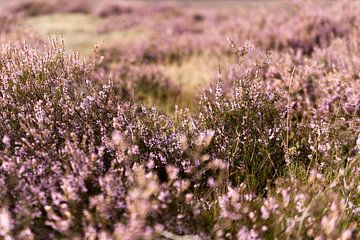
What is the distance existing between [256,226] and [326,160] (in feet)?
2.93

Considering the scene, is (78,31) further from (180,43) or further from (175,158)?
(175,158)

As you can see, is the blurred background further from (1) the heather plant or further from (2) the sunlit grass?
(1) the heather plant

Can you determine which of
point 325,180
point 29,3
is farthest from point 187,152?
point 29,3

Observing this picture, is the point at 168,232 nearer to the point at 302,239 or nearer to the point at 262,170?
the point at 302,239

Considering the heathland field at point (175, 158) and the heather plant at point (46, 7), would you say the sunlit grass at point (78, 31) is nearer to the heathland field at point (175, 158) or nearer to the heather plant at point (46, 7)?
the heather plant at point (46, 7)

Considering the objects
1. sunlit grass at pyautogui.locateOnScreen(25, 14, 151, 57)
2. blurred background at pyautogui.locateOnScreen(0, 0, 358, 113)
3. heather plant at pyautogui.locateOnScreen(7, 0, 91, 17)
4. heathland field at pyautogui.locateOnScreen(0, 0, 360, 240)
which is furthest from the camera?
heather plant at pyautogui.locateOnScreen(7, 0, 91, 17)

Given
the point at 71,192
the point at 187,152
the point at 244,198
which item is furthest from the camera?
the point at 187,152

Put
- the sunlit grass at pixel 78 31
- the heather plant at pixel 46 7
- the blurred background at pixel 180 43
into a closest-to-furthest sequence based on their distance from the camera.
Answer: the blurred background at pixel 180 43, the sunlit grass at pixel 78 31, the heather plant at pixel 46 7

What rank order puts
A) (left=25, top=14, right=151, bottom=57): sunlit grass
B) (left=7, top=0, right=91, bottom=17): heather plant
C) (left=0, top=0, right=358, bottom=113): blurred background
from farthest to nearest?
1. (left=7, top=0, right=91, bottom=17): heather plant
2. (left=25, top=14, right=151, bottom=57): sunlit grass
3. (left=0, top=0, right=358, bottom=113): blurred background

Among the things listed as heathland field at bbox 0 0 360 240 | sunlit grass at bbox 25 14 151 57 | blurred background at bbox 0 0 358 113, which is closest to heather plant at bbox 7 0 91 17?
sunlit grass at bbox 25 14 151 57

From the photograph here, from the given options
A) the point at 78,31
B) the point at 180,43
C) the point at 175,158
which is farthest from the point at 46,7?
the point at 175,158

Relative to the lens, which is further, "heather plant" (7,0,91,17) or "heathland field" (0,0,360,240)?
"heather plant" (7,0,91,17)

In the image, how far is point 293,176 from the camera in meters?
2.60

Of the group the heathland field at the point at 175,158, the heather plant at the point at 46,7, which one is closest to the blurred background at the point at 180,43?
the heathland field at the point at 175,158
